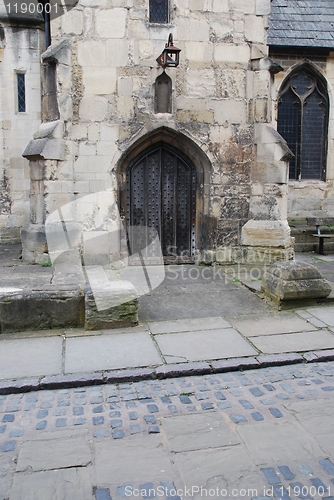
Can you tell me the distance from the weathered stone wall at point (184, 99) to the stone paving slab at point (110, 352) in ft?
12.1

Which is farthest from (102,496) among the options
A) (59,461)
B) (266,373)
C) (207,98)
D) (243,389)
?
(207,98)

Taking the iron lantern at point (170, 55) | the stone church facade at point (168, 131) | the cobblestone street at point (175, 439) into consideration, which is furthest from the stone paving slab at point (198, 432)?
the iron lantern at point (170, 55)

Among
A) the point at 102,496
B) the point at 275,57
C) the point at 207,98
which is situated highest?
the point at 275,57

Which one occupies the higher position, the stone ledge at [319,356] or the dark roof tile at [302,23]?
the dark roof tile at [302,23]

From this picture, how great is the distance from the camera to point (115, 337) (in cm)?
469

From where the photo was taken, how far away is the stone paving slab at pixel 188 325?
4953 mm

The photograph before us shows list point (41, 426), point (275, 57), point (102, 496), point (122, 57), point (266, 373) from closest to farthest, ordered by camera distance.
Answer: point (102, 496) < point (41, 426) < point (266, 373) < point (122, 57) < point (275, 57)

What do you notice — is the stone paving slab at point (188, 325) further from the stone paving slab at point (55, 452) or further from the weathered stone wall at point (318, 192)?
the weathered stone wall at point (318, 192)

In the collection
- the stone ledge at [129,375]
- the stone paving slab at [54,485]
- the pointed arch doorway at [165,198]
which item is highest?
the pointed arch doorway at [165,198]

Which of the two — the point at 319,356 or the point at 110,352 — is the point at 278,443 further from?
the point at 110,352

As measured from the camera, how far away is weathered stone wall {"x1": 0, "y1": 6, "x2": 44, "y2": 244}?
1000 centimetres

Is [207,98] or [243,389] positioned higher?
[207,98]

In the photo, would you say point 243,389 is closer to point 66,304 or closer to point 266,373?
point 266,373

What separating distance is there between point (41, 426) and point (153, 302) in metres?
2.98
